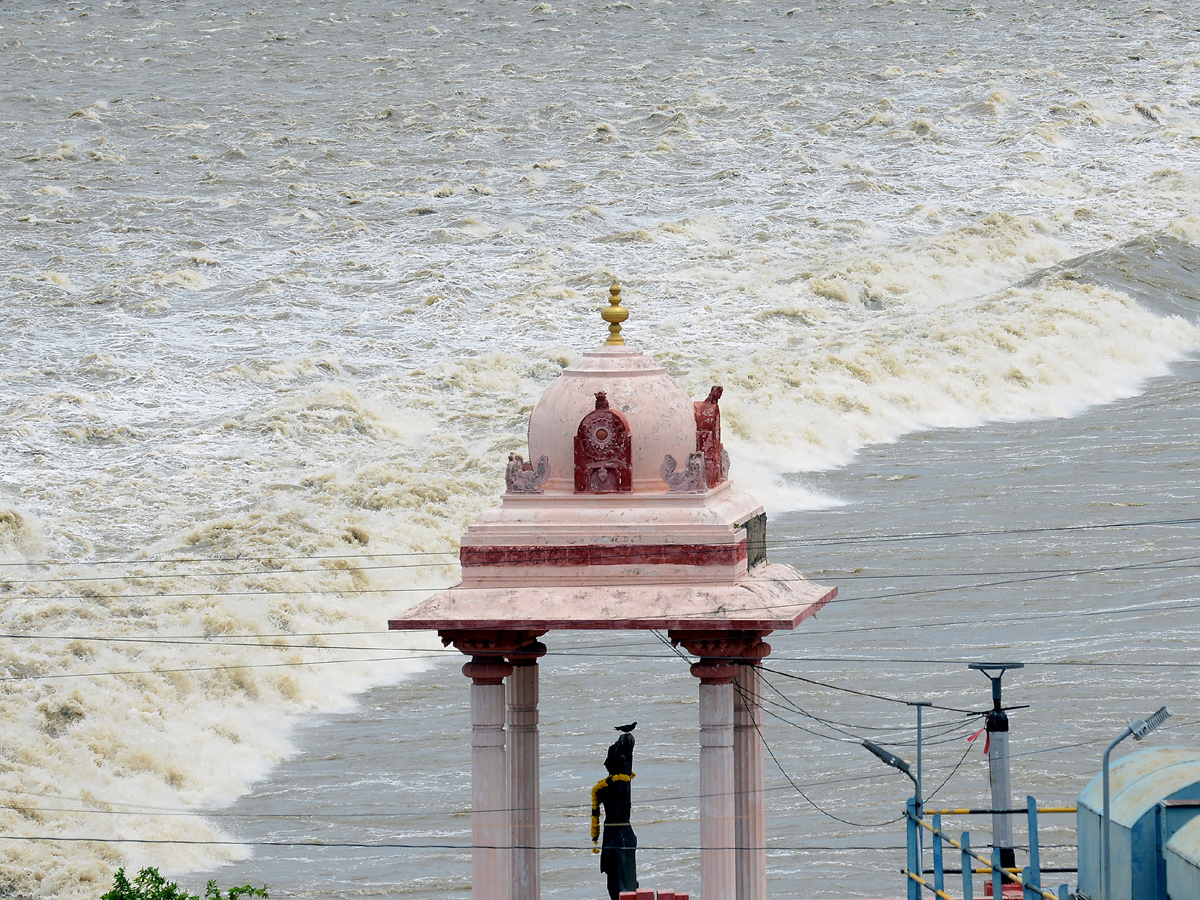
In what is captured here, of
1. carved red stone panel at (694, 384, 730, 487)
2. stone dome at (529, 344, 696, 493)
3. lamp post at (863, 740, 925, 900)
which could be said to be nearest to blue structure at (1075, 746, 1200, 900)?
lamp post at (863, 740, 925, 900)

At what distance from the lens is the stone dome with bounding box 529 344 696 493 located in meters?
11.3

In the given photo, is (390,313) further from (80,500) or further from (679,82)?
(679,82)

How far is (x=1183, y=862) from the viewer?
10508mm

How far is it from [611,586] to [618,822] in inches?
83.9

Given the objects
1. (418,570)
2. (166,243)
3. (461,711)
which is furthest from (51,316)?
(461,711)

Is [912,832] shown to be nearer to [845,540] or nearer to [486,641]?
[486,641]

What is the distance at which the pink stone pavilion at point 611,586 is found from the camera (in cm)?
1091

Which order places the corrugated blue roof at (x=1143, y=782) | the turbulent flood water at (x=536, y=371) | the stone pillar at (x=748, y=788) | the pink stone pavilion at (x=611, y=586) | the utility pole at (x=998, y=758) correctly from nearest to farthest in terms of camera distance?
1. the pink stone pavilion at (x=611, y=586)
2. the corrugated blue roof at (x=1143, y=782)
3. the stone pillar at (x=748, y=788)
4. the utility pole at (x=998, y=758)
5. the turbulent flood water at (x=536, y=371)

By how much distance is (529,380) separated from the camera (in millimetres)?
44250

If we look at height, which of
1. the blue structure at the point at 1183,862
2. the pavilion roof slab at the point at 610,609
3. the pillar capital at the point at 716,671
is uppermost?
the pavilion roof slab at the point at 610,609

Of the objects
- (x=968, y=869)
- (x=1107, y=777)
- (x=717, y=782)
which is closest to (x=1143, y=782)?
(x=1107, y=777)

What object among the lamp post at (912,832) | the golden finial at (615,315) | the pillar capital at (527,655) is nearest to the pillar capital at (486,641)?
the pillar capital at (527,655)

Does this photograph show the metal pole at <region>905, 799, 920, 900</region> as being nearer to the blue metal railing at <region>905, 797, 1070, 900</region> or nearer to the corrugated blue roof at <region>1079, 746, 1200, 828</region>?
the blue metal railing at <region>905, 797, 1070, 900</region>

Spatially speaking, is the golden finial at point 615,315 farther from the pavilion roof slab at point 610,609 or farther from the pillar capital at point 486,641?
the pillar capital at point 486,641
